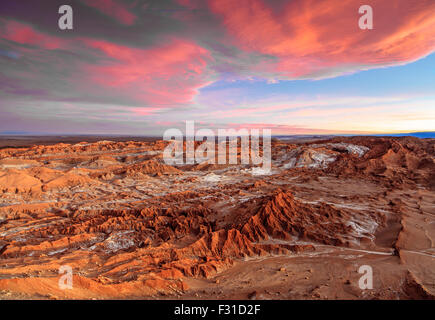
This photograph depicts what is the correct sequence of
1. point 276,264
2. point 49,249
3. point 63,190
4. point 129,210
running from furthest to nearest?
point 63,190
point 129,210
point 49,249
point 276,264

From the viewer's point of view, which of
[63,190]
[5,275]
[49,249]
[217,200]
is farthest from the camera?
[63,190]

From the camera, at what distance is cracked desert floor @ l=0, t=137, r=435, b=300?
6.27 metres

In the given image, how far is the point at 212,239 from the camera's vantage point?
9336 millimetres

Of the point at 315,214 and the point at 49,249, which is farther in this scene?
the point at 315,214

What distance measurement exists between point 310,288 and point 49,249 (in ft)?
32.7

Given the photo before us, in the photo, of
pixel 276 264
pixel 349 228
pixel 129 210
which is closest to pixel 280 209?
pixel 349 228

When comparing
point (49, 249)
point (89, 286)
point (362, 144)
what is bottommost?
point (49, 249)

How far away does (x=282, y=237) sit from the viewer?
10.2m

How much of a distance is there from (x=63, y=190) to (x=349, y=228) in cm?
1951

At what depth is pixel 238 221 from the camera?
11.5m

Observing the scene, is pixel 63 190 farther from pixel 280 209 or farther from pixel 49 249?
pixel 280 209

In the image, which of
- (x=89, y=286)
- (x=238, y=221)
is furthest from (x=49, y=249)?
(x=238, y=221)

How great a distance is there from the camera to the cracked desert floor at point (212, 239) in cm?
627

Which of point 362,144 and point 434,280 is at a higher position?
point 362,144
